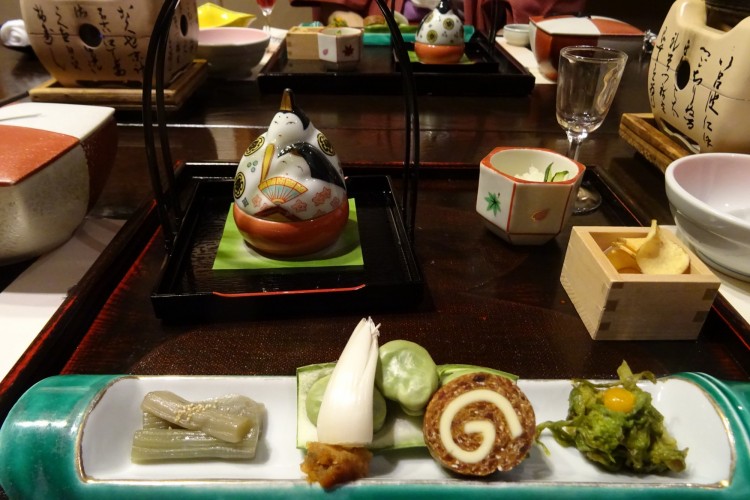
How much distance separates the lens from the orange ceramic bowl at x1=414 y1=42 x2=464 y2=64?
1.92 metres

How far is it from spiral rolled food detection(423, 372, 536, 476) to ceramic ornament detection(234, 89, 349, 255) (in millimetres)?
405

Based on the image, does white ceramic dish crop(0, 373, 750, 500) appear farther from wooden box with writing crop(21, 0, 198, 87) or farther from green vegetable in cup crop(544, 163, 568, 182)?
wooden box with writing crop(21, 0, 198, 87)

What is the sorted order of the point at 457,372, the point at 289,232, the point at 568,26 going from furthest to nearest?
the point at 568,26 < the point at 289,232 < the point at 457,372

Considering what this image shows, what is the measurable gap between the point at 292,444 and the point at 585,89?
102 cm

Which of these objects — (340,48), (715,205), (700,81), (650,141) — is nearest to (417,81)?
(340,48)

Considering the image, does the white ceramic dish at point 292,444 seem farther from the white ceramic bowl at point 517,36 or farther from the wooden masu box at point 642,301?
the white ceramic bowl at point 517,36

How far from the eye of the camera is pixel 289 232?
2.96ft

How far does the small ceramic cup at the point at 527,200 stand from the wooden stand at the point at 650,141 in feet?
1.30

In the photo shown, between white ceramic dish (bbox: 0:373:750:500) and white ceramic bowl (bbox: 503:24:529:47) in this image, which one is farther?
white ceramic bowl (bbox: 503:24:529:47)

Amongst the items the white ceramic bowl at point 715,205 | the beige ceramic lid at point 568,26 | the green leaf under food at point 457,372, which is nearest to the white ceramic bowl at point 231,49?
the beige ceramic lid at point 568,26

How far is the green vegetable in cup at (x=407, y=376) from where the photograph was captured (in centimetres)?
63

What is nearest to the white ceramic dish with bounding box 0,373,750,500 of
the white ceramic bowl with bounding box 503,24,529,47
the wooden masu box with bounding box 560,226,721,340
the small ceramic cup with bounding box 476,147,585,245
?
the wooden masu box with bounding box 560,226,721,340

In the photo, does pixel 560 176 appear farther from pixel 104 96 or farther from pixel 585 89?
pixel 104 96

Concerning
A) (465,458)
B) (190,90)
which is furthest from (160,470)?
(190,90)
